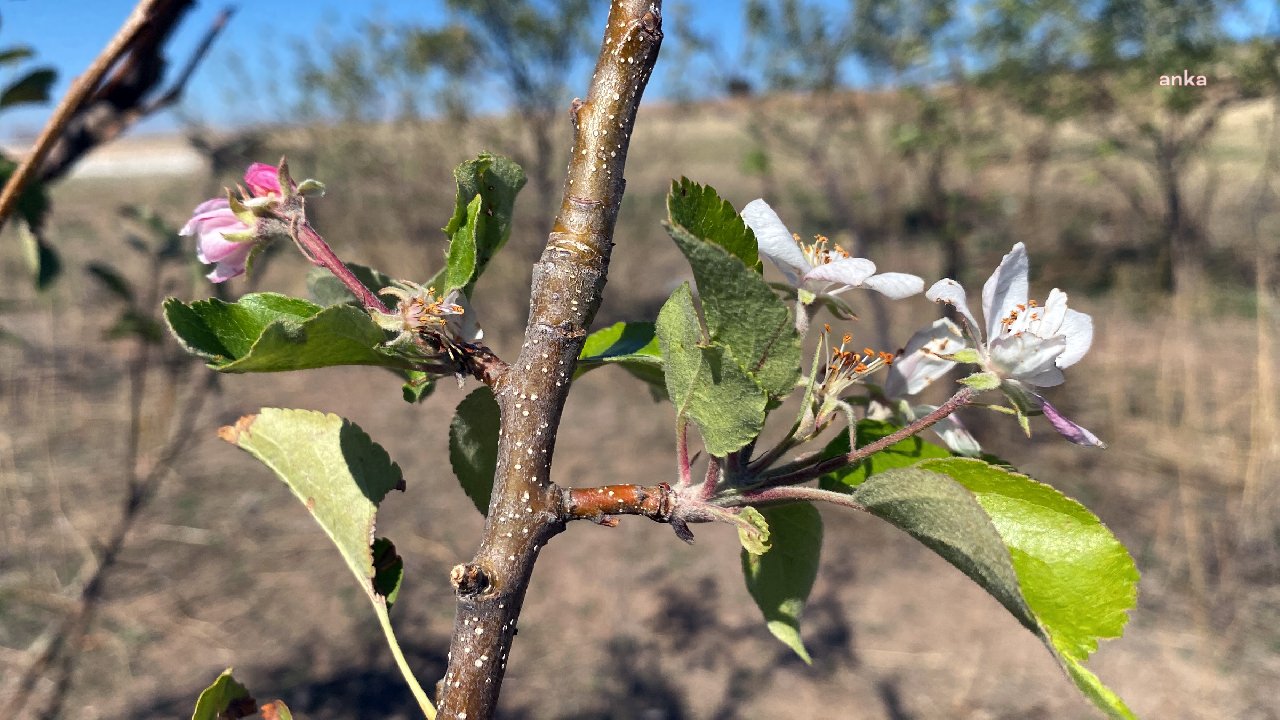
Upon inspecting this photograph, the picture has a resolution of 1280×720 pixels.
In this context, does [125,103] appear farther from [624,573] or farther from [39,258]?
[624,573]

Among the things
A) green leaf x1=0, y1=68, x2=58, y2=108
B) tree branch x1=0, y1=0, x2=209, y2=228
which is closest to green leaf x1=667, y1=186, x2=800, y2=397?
tree branch x1=0, y1=0, x2=209, y2=228

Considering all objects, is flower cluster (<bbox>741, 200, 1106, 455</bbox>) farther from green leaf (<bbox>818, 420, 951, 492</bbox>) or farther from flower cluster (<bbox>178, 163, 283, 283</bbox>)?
flower cluster (<bbox>178, 163, 283, 283</bbox>)

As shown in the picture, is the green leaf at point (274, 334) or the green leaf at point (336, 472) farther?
the green leaf at point (336, 472)

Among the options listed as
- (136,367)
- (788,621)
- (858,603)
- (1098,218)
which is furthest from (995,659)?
(1098,218)

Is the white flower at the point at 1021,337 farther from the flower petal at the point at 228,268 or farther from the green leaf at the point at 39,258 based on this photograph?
the green leaf at the point at 39,258

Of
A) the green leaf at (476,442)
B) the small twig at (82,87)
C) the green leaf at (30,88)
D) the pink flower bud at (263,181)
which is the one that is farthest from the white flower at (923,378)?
the green leaf at (30,88)

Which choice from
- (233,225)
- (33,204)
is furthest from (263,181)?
(33,204)
